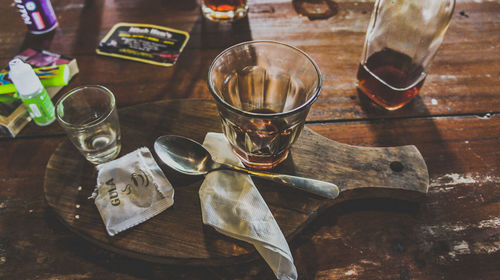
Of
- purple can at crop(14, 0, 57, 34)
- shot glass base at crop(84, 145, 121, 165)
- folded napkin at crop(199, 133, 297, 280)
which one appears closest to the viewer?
folded napkin at crop(199, 133, 297, 280)

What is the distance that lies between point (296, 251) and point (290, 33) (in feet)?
1.72

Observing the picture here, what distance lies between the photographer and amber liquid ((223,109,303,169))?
0.49m

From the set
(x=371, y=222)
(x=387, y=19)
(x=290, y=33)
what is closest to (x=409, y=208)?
(x=371, y=222)

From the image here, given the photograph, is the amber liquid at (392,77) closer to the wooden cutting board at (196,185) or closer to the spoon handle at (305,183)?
the wooden cutting board at (196,185)

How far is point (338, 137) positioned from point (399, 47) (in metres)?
0.20

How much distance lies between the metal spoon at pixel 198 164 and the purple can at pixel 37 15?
469mm

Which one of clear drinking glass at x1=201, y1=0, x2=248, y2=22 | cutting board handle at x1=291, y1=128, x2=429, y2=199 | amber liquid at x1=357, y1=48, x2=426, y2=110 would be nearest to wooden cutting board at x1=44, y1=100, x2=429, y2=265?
cutting board handle at x1=291, y1=128, x2=429, y2=199

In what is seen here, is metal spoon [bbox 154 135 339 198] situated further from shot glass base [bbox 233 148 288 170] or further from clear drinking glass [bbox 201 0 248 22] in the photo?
clear drinking glass [bbox 201 0 248 22]

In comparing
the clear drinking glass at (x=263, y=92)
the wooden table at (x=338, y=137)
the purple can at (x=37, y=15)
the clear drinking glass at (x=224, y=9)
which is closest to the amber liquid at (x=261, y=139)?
the clear drinking glass at (x=263, y=92)

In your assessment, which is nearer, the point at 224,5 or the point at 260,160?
the point at 260,160

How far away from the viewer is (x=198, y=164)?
544 mm

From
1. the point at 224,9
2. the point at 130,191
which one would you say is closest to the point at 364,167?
the point at 130,191

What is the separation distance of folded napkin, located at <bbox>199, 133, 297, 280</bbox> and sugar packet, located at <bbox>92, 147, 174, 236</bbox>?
0.06 m

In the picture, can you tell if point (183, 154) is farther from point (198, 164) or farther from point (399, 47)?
point (399, 47)
